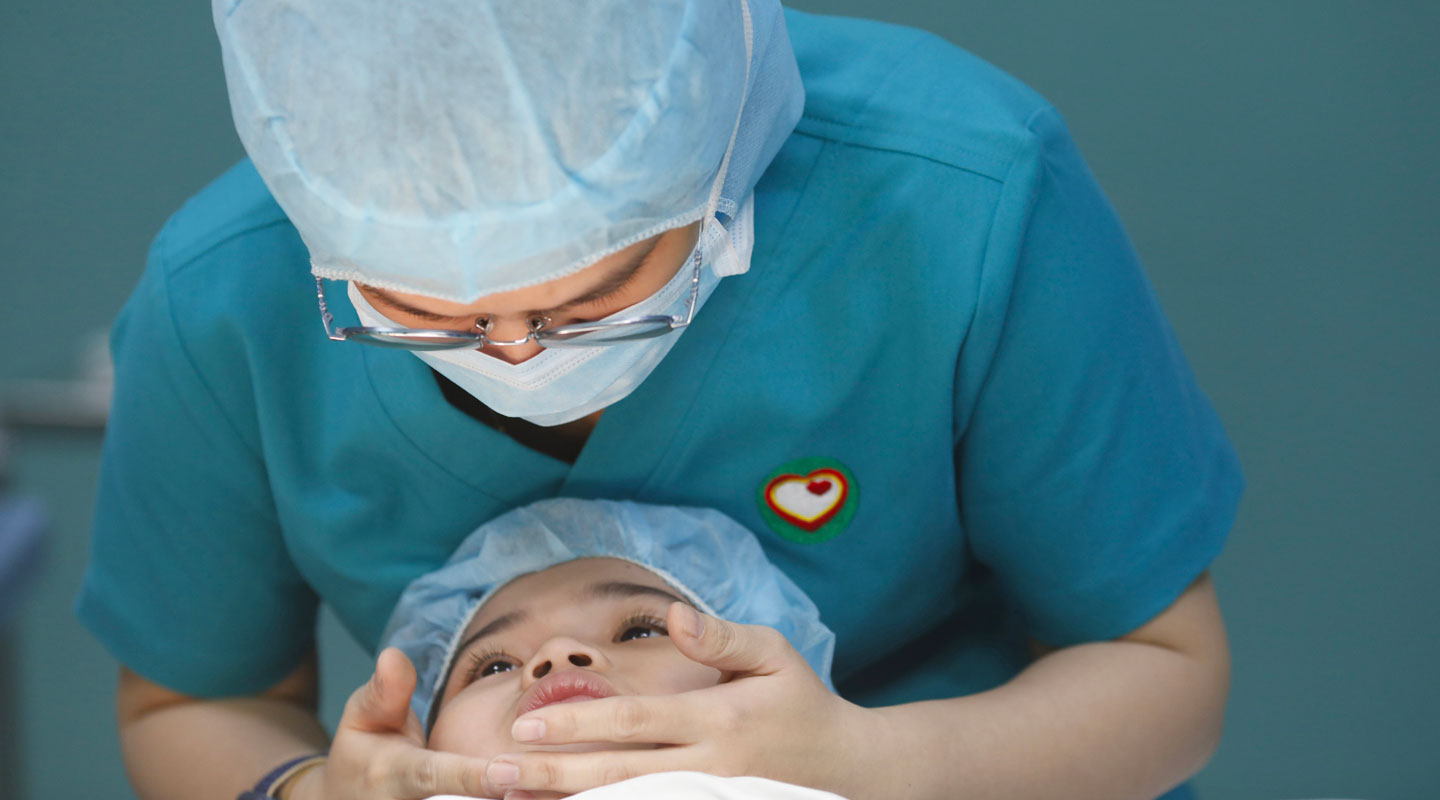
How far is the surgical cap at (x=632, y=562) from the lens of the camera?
118 centimetres

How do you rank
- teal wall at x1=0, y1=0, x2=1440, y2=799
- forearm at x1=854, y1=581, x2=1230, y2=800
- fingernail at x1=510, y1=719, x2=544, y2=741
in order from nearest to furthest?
1. fingernail at x1=510, y1=719, x2=544, y2=741
2. forearm at x1=854, y1=581, x2=1230, y2=800
3. teal wall at x1=0, y1=0, x2=1440, y2=799

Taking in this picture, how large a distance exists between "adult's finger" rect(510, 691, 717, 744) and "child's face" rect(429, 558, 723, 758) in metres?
0.14

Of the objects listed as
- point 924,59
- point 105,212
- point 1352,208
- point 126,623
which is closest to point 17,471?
point 105,212

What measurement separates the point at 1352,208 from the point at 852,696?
51.7 inches

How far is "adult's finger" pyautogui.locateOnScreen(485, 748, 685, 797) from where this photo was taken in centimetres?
95

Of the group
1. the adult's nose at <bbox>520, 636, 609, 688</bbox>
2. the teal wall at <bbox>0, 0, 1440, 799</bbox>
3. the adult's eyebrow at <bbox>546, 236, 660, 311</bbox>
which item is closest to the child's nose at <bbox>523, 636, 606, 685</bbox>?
the adult's nose at <bbox>520, 636, 609, 688</bbox>

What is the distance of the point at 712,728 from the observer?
37.2 inches

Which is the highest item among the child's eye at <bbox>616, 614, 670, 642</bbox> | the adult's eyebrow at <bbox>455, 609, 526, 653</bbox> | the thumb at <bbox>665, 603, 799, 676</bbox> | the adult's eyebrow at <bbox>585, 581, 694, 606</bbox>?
the thumb at <bbox>665, 603, 799, 676</bbox>

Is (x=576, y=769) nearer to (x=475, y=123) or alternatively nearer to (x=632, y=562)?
(x=632, y=562)

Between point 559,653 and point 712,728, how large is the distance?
21cm

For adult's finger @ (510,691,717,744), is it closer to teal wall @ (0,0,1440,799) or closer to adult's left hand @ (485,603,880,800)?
adult's left hand @ (485,603,880,800)

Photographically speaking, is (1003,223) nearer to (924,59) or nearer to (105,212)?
(924,59)

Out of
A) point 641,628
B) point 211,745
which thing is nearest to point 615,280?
point 641,628

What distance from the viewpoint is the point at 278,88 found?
87 centimetres
